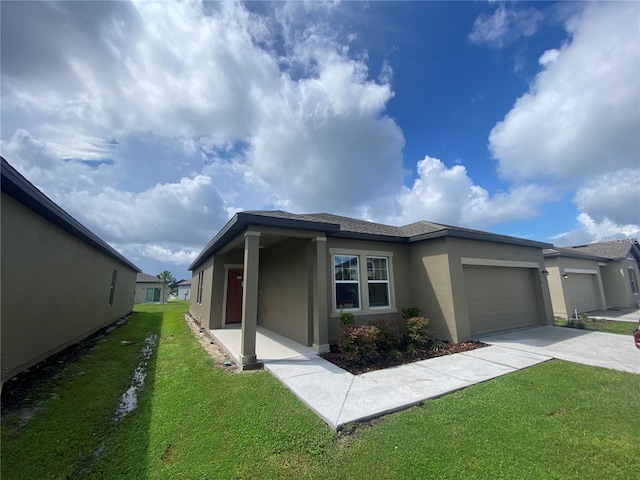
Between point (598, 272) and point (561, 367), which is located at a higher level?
point (598, 272)

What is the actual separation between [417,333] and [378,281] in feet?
6.51

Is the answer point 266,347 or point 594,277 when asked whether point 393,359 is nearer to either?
point 266,347

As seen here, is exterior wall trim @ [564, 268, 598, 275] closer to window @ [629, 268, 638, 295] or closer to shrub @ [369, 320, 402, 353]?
window @ [629, 268, 638, 295]

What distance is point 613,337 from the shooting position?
8.30 meters

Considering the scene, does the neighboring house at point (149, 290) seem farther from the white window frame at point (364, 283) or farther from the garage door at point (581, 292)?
the garage door at point (581, 292)

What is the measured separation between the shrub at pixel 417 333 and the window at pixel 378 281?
1223 mm

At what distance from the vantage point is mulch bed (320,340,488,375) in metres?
5.82

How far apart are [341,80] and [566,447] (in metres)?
10.2

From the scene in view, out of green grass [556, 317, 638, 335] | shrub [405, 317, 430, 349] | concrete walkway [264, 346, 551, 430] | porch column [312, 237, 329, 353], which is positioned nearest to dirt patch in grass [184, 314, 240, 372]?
concrete walkway [264, 346, 551, 430]

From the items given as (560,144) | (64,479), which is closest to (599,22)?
(560,144)

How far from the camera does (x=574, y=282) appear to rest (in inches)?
579

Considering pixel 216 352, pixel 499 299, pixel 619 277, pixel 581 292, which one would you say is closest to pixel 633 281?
pixel 619 277

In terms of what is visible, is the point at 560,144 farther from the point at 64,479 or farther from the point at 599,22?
the point at 64,479

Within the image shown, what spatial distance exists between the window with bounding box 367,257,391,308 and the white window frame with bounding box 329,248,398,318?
10 centimetres
